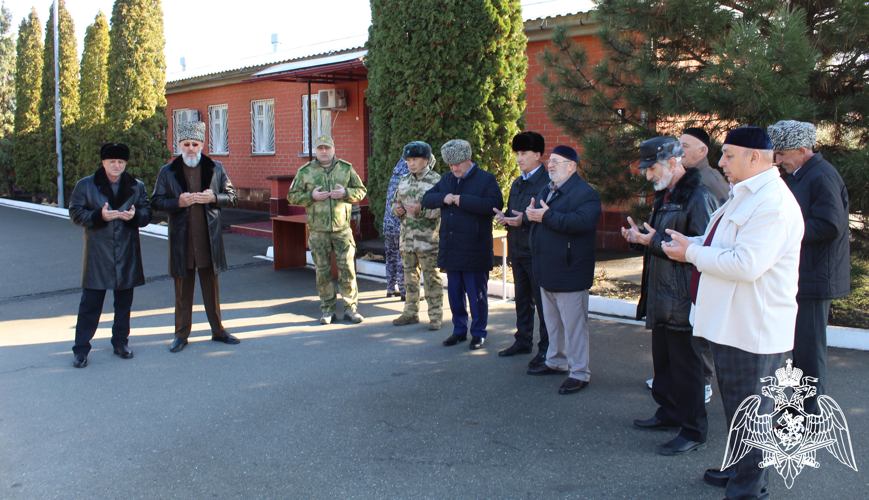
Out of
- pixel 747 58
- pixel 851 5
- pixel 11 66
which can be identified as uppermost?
pixel 11 66

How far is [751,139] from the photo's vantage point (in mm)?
2816

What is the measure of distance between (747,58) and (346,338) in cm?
416

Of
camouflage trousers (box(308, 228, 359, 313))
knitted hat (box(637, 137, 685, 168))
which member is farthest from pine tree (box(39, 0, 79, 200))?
knitted hat (box(637, 137, 685, 168))

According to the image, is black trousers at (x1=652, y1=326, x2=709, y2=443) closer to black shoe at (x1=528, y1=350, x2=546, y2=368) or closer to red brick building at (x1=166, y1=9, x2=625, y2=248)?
black shoe at (x1=528, y1=350, x2=546, y2=368)

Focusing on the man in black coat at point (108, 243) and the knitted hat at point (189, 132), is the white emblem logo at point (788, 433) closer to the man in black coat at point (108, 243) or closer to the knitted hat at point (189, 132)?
the man in black coat at point (108, 243)

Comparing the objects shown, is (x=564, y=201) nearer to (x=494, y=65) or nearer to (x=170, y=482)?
(x=170, y=482)

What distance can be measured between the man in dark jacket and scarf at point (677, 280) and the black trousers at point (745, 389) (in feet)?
1.93

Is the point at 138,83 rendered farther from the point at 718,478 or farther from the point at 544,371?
the point at 718,478

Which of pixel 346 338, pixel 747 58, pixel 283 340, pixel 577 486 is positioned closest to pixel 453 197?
pixel 346 338

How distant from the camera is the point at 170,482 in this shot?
10.9ft

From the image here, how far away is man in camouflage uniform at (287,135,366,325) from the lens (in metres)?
6.47

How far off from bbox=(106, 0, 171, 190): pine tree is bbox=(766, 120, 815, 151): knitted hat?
1570 centimetres

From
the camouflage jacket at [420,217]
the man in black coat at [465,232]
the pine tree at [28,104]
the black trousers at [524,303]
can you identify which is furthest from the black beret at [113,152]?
the pine tree at [28,104]

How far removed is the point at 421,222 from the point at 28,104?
23.7 meters
